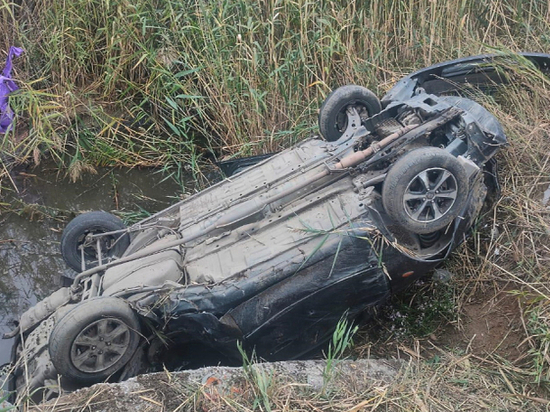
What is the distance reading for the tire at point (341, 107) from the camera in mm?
4133

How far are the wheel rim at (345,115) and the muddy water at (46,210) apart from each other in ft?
6.29

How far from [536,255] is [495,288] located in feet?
1.10

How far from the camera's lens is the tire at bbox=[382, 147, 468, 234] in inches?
124

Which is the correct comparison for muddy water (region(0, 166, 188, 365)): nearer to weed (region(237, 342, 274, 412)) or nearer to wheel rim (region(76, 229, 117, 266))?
wheel rim (region(76, 229, 117, 266))

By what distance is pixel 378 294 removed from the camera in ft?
11.2

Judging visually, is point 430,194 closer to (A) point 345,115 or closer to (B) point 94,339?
(A) point 345,115

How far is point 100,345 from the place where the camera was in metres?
3.33

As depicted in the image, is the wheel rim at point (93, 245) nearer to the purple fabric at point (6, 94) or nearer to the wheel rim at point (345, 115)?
the wheel rim at point (345, 115)

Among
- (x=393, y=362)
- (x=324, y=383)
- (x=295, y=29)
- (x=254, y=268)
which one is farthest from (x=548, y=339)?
(x=295, y=29)

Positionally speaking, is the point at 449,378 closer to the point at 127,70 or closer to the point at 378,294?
the point at 378,294

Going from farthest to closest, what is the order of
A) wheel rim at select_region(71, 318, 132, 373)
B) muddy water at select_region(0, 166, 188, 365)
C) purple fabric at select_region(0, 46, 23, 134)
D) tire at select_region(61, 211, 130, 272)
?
purple fabric at select_region(0, 46, 23, 134) < muddy water at select_region(0, 166, 188, 365) < tire at select_region(61, 211, 130, 272) < wheel rim at select_region(71, 318, 132, 373)

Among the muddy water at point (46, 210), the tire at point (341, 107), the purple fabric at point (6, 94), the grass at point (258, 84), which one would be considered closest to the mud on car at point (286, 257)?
the tire at point (341, 107)

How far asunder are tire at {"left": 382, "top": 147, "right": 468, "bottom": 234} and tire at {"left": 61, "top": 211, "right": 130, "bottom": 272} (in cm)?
198

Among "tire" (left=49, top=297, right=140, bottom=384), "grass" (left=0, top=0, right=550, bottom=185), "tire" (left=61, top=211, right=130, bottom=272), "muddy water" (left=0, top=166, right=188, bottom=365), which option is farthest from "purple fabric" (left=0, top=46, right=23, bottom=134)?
"tire" (left=49, top=297, right=140, bottom=384)
